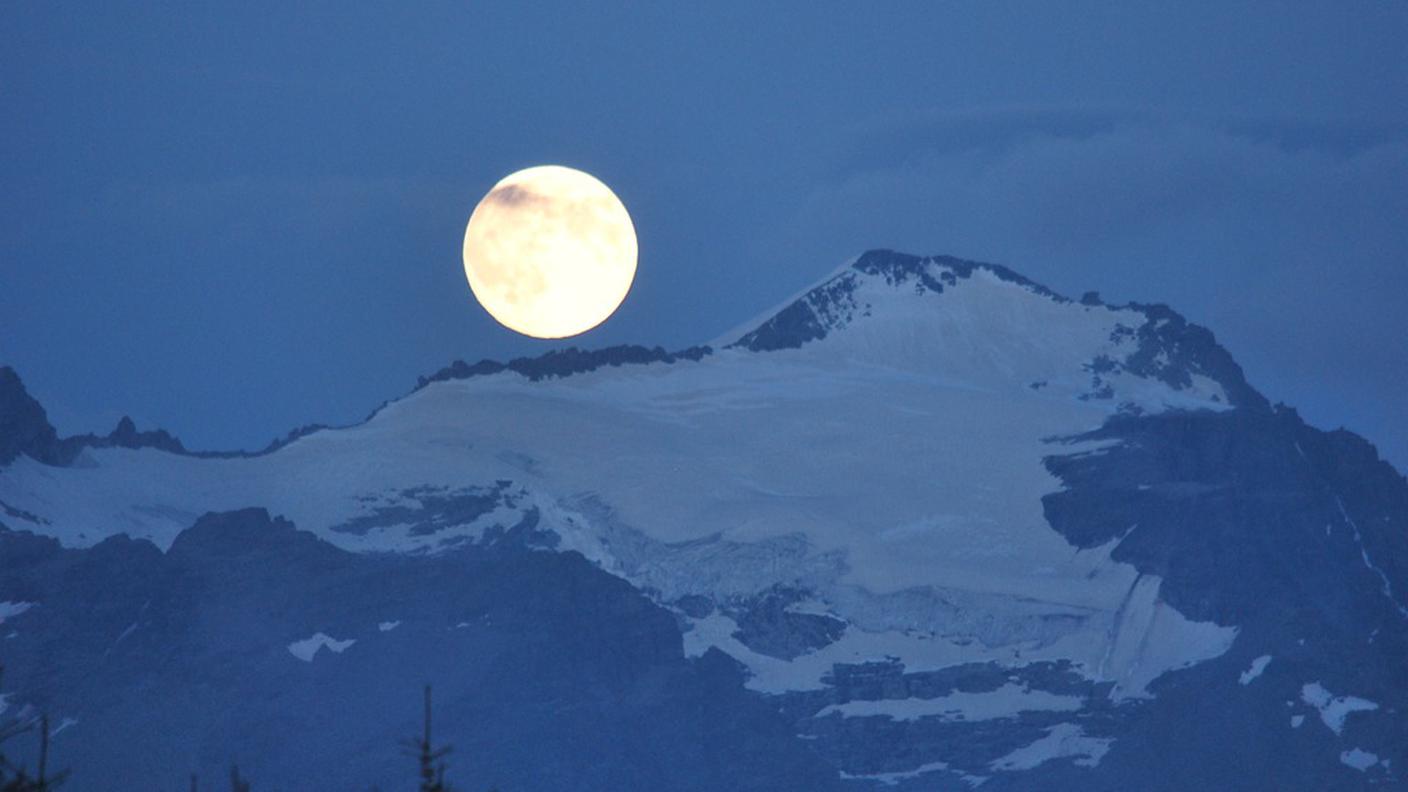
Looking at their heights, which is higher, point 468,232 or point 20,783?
point 468,232

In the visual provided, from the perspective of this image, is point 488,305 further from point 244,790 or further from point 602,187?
point 244,790

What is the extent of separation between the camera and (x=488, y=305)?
13912cm

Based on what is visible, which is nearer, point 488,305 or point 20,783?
point 20,783

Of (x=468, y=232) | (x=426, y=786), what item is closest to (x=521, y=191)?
(x=468, y=232)

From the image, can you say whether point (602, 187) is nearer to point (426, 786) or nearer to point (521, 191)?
point (521, 191)

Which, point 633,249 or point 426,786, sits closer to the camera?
point 426,786

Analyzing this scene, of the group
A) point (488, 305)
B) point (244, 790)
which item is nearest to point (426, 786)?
point (244, 790)

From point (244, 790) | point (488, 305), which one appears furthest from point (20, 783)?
point (488, 305)

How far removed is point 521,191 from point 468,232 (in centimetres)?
323

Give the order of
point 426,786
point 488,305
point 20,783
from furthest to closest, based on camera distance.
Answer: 1. point 488,305
2. point 426,786
3. point 20,783

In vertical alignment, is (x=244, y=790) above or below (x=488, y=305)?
below

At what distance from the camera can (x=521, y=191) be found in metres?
144

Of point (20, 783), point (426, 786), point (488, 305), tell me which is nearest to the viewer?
point (20, 783)

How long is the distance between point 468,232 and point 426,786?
109 metres
